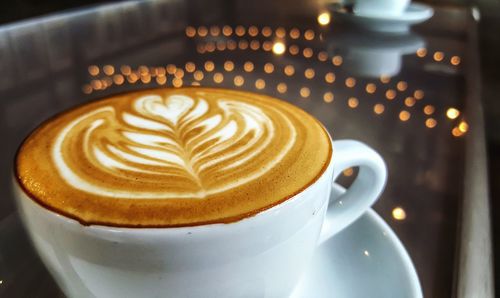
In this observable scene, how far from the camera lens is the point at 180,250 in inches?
10.8

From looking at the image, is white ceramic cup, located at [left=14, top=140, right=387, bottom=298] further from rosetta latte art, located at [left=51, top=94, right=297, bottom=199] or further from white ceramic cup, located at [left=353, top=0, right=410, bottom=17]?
white ceramic cup, located at [left=353, top=0, right=410, bottom=17]

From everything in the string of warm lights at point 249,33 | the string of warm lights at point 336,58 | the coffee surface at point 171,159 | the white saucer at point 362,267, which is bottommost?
the white saucer at point 362,267

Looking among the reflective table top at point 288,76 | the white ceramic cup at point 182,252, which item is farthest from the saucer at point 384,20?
the white ceramic cup at point 182,252

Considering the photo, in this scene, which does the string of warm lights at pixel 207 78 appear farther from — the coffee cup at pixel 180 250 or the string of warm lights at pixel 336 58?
the coffee cup at pixel 180 250

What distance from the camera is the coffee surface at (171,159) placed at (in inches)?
11.3

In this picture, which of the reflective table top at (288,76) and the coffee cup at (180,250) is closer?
the coffee cup at (180,250)

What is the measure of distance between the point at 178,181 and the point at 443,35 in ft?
3.24

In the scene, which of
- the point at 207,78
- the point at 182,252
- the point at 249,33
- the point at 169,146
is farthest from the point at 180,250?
the point at 249,33

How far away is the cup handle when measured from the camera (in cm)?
39

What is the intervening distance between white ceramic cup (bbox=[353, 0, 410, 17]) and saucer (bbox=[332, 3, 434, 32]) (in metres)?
0.03

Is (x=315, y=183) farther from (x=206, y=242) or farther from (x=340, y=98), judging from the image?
(x=340, y=98)

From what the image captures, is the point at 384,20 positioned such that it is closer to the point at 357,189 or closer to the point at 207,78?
the point at 207,78

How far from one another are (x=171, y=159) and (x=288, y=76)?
1.75 feet

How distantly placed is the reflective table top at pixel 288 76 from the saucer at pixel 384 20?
0.08 ft
